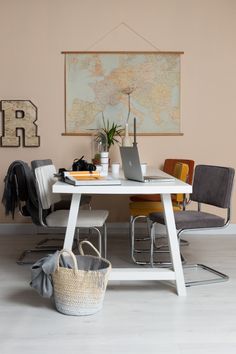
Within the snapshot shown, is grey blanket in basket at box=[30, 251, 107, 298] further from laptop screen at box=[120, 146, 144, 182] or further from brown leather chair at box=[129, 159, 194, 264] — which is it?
brown leather chair at box=[129, 159, 194, 264]

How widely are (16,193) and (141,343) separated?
1726mm

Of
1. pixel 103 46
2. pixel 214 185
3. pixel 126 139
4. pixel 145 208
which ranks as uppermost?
pixel 103 46

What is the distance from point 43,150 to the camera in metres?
4.61

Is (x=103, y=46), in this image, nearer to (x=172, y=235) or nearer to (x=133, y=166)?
(x=133, y=166)

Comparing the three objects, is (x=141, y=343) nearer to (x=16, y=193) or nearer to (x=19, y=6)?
(x=16, y=193)

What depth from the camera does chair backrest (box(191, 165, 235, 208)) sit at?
3.07m

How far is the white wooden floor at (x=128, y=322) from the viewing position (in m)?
2.01

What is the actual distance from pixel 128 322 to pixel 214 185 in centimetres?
132

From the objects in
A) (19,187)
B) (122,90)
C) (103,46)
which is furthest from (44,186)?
(103,46)

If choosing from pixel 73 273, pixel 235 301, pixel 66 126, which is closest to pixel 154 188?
pixel 73 273

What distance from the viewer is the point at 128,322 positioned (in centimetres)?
229

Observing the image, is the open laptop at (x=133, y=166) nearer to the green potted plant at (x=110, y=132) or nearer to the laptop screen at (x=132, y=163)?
the laptop screen at (x=132, y=163)

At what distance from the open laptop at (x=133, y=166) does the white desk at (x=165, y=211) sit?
0.07 meters

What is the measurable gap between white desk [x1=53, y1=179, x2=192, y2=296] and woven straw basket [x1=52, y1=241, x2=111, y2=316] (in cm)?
26
